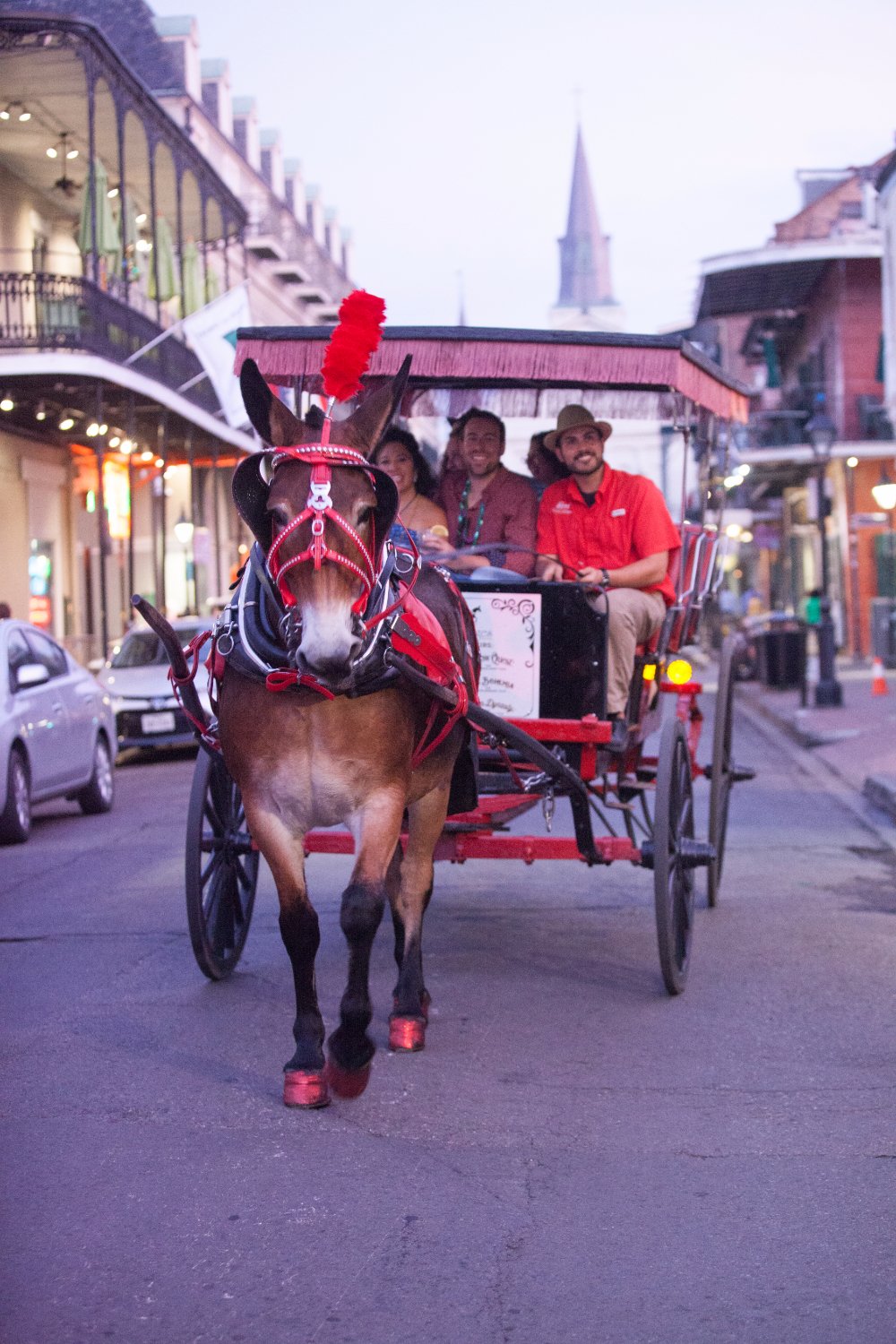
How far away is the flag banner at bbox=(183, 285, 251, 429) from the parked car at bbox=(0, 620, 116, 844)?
1289cm

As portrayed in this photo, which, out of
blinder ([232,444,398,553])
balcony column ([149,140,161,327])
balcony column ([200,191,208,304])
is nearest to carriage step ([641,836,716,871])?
blinder ([232,444,398,553])

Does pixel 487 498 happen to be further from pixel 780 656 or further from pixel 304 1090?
pixel 780 656

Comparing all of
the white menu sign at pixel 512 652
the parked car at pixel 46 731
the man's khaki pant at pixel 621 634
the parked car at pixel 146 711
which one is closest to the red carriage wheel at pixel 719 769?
the man's khaki pant at pixel 621 634

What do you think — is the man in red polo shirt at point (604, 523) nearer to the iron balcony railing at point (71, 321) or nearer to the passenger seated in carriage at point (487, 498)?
the passenger seated in carriage at point (487, 498)

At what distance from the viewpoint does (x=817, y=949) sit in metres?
7.66

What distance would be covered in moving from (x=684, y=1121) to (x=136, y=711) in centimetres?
1385

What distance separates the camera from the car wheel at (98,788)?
1384cm

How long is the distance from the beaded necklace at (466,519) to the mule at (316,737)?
267 cm

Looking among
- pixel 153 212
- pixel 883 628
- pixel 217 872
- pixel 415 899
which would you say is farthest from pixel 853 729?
pixel 415 899

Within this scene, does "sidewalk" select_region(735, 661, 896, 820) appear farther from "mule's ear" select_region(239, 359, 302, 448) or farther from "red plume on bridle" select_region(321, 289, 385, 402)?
"mule's ear" select_region(239, 359, 302, 448)

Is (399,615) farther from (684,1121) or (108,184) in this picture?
(108,184)

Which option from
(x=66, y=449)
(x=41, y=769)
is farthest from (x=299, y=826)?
(x=66, y=449)

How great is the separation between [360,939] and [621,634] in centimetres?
246

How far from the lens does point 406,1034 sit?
5805 mm
